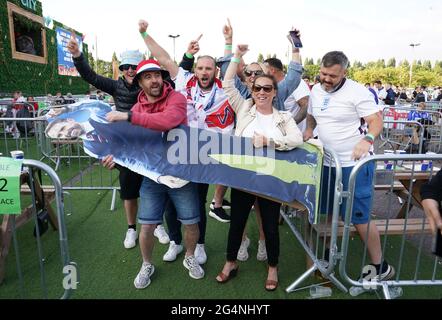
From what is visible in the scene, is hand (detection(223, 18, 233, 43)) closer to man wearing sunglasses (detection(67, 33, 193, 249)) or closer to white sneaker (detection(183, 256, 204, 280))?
man wearing sunglasses (detection(67, 33, 193, 249))

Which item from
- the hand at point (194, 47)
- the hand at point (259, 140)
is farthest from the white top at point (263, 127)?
the hand at point (194, 47)

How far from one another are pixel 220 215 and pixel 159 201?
1936 mm

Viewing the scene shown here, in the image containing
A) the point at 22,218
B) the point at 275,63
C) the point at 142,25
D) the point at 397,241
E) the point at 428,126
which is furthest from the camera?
the point at 428,126

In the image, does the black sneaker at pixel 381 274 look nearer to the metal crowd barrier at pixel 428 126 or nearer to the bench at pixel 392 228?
the bench at pixel 392 228

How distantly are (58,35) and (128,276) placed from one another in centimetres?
2569

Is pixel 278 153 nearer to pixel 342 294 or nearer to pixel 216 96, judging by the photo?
pixel 216 96

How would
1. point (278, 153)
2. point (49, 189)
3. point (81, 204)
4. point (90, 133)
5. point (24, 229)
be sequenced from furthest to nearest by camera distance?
point (81, 204) < point (24, 229) < point (49, 189) < point (90, 133) < point (278, 153)

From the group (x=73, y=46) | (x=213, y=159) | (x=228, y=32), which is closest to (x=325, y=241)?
(x=213, y=159)

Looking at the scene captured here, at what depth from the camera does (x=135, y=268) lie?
355 centimetres

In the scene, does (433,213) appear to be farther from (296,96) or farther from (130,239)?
(130,239)

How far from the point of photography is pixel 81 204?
5.45 metres

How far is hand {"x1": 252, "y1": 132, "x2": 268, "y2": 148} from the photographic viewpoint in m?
2.84

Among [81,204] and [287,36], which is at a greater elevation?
[287,36]

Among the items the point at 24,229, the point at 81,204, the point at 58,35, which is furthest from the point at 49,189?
the point at 58,35
